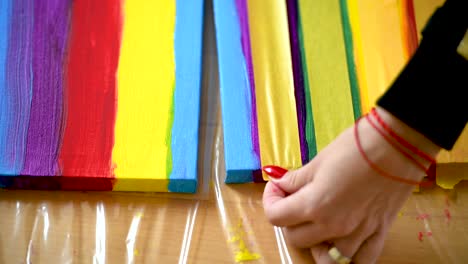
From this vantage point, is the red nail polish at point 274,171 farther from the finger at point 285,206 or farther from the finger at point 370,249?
the finger at point 370,249

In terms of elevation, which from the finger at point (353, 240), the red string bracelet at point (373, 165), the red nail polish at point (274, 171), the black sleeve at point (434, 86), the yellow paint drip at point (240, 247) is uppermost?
the black sleeve at point (434, 86)

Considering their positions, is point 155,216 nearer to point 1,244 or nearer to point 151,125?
point 151,125

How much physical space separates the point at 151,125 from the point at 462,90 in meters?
0.55

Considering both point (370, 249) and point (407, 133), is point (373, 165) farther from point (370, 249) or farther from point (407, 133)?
point (370, 249)

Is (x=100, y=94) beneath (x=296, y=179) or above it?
above

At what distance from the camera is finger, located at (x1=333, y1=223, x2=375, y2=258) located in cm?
51

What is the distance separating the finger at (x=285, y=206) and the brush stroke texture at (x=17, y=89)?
20.4 inches

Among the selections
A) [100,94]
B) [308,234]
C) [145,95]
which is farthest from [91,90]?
[308,234]

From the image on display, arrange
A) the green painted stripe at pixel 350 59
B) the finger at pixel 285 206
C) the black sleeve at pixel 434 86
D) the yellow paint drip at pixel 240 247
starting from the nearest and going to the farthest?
the black sleeve at pixel 434 86, the finger at pixel 285 206, the yellow paint drip at pixel 240 247, the green painted stripe at pixel 350 59

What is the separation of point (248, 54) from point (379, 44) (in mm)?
302

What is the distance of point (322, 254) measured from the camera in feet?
1.87

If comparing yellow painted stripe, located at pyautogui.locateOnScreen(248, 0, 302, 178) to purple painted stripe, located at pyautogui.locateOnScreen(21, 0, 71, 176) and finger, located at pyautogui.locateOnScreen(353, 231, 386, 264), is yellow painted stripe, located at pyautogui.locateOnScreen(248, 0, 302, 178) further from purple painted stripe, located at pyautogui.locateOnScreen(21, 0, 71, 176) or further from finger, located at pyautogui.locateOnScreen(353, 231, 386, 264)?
purple painted stripe, located at pyautogui.locateOnScreen(21, 0, 71, 176)

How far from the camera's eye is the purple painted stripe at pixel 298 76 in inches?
28.1

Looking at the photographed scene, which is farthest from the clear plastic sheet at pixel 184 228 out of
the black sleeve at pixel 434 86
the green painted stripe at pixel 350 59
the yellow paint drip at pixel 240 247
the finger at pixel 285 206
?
the black sleeve at pixel 434 86
